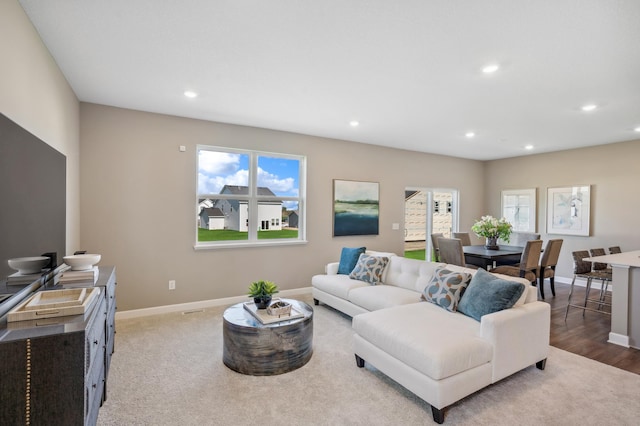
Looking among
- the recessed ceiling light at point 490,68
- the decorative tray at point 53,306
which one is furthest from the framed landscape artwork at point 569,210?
the decorative tray at point 53,306

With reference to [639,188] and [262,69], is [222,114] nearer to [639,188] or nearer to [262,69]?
[262,69]

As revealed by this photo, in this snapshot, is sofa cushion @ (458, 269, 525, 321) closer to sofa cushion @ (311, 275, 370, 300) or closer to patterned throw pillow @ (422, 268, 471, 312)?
patterned throw pillow @ (422, 268, 471, 312)

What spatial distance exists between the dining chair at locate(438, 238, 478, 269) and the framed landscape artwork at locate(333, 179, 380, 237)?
4.37 ft

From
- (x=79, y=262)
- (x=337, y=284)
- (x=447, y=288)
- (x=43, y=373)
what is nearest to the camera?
(x=43, y=373)

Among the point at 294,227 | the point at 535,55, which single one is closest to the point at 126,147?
the point at 294,227

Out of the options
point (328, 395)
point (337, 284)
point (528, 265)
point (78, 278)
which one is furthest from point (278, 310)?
point (528, 265)

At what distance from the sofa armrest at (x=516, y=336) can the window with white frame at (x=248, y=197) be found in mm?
3344

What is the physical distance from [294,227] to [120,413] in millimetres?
3528

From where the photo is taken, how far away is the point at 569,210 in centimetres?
627

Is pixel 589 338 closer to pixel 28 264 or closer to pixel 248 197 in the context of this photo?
pixel 248 197

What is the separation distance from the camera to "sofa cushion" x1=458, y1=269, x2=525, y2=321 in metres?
2.58

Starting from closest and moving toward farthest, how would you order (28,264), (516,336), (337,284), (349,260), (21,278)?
(21,278), (28,264), (516,336), (337,284), (349,260)

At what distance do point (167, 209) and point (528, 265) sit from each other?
5.25m

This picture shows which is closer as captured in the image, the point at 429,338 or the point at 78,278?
the point at 429,338
